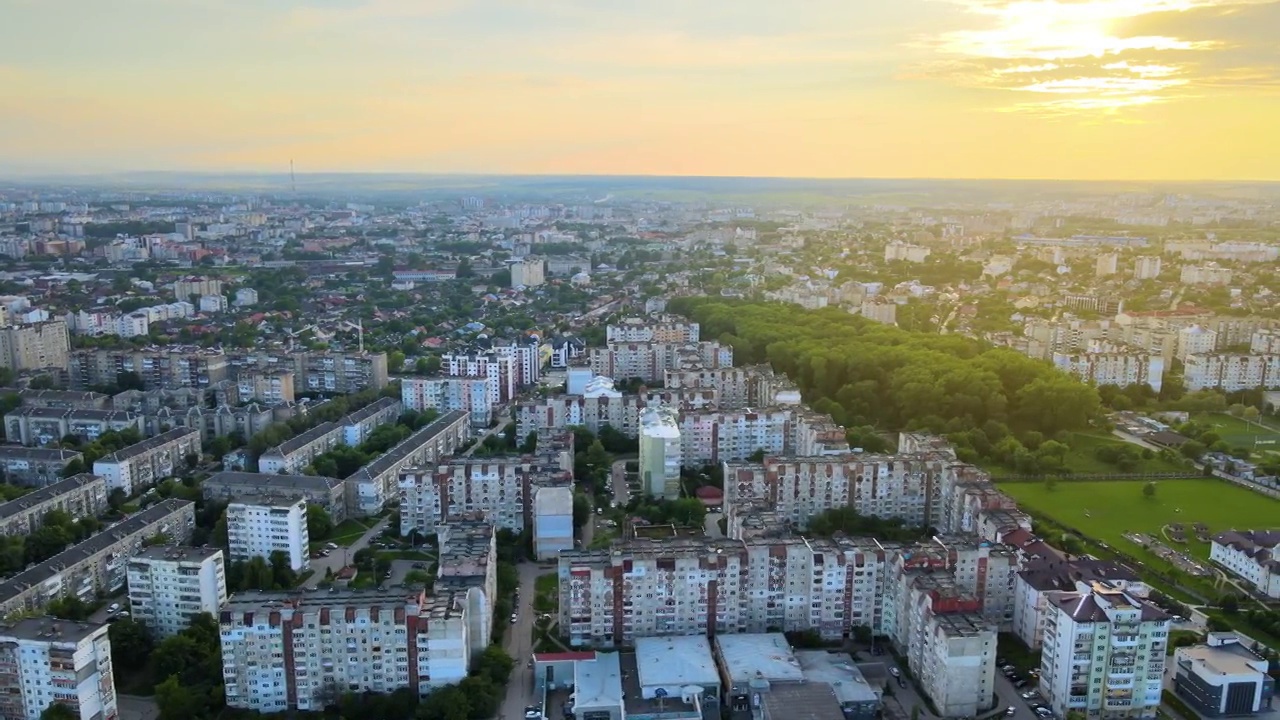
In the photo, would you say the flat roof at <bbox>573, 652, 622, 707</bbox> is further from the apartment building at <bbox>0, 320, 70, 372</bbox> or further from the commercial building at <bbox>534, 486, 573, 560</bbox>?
the apartment building at <bbox>0, 320, 70, 372</bbox>

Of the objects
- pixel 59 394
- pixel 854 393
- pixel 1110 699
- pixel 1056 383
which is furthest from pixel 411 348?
pixel 1110 699

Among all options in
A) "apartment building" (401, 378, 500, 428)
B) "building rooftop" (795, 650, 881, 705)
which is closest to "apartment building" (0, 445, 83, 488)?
A: "apartment building" (401, 378, 500, 428)

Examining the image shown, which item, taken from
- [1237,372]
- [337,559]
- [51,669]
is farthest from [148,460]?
[1237,372]

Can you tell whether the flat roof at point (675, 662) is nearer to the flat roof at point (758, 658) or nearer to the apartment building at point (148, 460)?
the flat roof at point (758, 658)

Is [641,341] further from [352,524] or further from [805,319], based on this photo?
[352,524]

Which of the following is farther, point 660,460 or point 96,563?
point 660,460

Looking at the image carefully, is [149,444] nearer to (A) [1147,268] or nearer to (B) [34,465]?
(B) [34,465]

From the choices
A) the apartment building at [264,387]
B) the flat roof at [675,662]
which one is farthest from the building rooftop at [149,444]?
the flat roof at [675,662]

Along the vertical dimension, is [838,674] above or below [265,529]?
below
